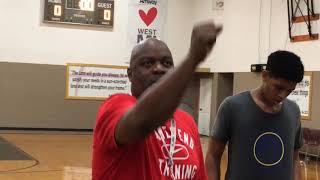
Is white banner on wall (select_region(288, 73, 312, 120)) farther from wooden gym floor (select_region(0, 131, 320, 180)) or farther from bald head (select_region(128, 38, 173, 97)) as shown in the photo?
bald head (select_region(128, 38, 173, 97))

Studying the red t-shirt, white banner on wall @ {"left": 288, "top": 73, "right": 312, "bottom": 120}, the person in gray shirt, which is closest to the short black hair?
the person in gray shirt

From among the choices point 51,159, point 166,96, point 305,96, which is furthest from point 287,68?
point 305,96

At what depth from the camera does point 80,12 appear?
13.3 meters

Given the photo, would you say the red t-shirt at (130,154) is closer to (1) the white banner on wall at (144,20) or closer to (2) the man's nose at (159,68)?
(2) the man's nose at (159,68)

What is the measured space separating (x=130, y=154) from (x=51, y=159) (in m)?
7.43

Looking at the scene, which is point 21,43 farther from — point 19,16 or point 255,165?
point 255,165

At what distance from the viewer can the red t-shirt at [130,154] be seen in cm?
149

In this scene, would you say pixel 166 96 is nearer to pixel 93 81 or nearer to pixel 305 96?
pixel 305 96

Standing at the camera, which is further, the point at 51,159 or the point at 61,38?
the point at 61,38

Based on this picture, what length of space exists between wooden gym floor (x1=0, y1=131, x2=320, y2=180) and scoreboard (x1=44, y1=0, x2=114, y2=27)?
3.16 metres

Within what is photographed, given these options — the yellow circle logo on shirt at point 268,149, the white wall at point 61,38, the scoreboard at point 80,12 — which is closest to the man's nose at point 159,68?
the yellow circle logo on shirt at point 268,149

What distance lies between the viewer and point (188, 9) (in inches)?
583

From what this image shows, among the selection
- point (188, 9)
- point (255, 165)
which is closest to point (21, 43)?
point (188, 9)

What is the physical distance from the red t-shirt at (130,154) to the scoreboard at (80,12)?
38.9ft
